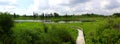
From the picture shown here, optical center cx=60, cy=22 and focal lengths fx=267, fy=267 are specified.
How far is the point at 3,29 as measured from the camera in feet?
81.9

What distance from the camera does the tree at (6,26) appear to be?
2435 centimetres

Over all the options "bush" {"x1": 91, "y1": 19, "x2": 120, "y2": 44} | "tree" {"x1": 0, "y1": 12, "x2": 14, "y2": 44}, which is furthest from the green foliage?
"bush" {"x1": 91, "y1": 19, "x2": 120, "y2": 44}

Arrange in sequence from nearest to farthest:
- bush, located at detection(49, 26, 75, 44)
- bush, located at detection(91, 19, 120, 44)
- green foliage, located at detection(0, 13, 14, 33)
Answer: bush, located at detection(91, 19, 120, 44) → green foliage, located at detection(0, 13, 14, 33) → bush, located at detection(49, 26, 75, 44)

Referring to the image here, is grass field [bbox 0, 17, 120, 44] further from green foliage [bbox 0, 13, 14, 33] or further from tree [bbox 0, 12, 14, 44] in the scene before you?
green foliage [bbox 0, 13, 14, 33]

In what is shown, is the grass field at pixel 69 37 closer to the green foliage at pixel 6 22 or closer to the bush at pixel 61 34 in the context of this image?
the bush at pixel 61 34

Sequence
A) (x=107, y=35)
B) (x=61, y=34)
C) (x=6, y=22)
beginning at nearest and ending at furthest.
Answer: (x=107, y=35) < (x=6, y=22) < (x=61, y=34)

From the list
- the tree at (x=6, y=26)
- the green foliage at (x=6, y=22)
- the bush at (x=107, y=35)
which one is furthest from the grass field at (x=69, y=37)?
the green foliage at (x=6, y=22)

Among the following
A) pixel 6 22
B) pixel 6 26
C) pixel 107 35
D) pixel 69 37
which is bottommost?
pixel 69 37

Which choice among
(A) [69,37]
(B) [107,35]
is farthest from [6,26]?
(B) [107,35]

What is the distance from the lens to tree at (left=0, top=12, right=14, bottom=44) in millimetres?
24353

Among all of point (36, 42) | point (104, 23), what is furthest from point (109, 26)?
point (36, 42)

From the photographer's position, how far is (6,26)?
83.4 ft

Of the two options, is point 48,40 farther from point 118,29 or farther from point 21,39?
point 118,29

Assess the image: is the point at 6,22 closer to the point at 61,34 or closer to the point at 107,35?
the point at 61,34
